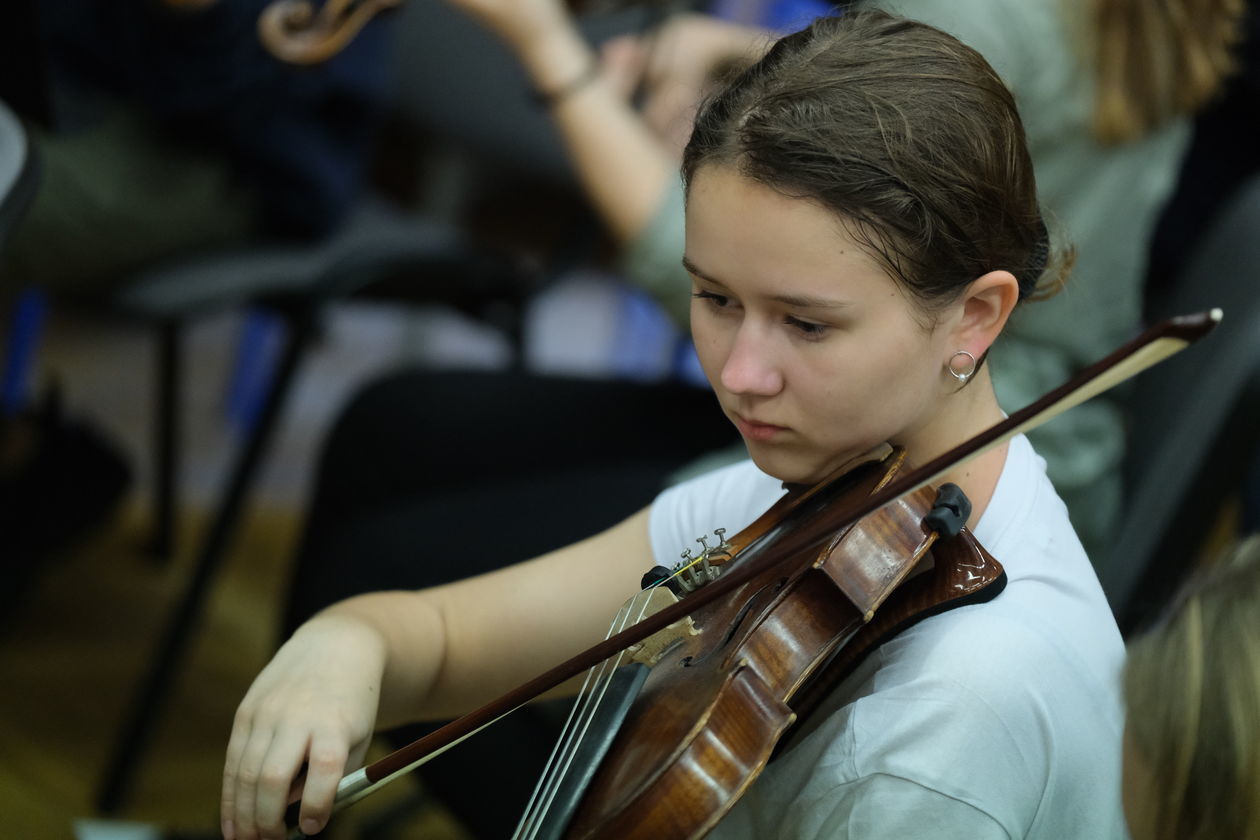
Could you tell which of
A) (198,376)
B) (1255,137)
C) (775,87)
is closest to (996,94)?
(775,87)

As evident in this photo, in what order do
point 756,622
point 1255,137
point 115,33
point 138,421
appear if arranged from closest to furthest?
point 756,622, point 115,33, point 1255,137, point 138,421

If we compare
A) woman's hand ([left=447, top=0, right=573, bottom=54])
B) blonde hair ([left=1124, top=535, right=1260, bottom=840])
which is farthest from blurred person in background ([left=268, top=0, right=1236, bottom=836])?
blonde hair ([left=1124, top=535, right=1260, bottom=840])

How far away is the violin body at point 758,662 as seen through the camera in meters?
0.60

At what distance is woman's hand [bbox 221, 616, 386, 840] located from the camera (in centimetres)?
69

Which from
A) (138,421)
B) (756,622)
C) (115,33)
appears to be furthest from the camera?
(138,421)

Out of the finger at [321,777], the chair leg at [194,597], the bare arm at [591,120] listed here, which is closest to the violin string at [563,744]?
the finger at [321,777]

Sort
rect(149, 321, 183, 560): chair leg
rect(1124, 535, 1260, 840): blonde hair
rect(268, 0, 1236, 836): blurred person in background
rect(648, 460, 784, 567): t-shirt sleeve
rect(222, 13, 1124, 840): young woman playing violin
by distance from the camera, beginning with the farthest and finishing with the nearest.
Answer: rect(149, 321, 183, 560): chair leg
rect(268, 0, 1236, 836): blurred person in background
rect(648, 460, 784, 567): t-shirt sleeve
rect(222, 13, 1124, 840): young woman playing violin
rect(1124, 535, 1260, 840): blonde hair

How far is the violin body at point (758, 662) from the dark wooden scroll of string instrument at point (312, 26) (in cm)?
72

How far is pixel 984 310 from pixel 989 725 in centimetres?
21

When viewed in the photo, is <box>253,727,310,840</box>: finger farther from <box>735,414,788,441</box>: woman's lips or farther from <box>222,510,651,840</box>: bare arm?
<box>735,414,788,441</box>: woman's lips

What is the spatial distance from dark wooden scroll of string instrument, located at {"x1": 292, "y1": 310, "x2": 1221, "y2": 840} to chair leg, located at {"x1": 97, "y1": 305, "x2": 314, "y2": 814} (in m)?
0.85

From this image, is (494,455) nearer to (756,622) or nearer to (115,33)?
(115,33)

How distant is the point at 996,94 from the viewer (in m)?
0.70

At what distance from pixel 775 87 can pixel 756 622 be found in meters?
0.28
